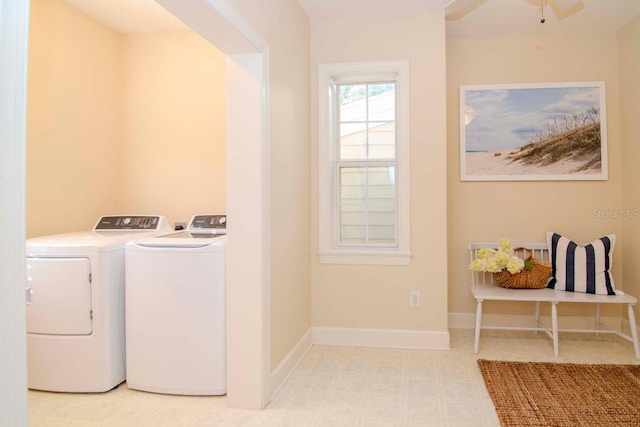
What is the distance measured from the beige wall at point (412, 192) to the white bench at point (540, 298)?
0.97ft

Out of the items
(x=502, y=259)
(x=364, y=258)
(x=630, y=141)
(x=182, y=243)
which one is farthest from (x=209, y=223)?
(x=630, y=141)

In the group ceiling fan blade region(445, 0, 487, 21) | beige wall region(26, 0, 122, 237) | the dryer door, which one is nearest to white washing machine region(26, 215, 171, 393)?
the dryer door

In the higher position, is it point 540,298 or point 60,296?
point 60,296

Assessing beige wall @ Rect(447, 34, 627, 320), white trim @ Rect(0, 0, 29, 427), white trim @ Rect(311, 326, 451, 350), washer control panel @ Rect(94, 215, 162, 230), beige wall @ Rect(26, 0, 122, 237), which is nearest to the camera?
white trim @ Rect(0, 0, 29, 427)

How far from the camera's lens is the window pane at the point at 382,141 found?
3756 mm

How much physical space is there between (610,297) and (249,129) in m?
2.82

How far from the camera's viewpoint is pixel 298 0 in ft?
11.0

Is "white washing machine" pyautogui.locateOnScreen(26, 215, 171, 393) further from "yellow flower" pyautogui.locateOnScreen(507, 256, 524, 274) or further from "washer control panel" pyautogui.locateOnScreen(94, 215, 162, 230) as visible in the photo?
"yellow flower" pyautogui.locateOnScreen(507, 256, 524, 274)

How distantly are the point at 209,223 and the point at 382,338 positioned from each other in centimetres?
159

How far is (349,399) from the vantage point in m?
2.67

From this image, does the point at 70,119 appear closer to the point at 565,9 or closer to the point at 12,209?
the point at 12,209

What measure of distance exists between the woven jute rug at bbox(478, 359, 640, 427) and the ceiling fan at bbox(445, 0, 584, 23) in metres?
2.39

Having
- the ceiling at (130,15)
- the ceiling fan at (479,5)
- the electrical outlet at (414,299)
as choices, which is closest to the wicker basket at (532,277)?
the electrical outlet at (414,299)

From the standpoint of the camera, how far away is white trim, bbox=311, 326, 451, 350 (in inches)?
141
